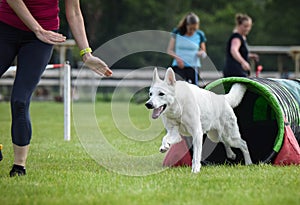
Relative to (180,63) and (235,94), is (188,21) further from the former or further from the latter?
(235,94)

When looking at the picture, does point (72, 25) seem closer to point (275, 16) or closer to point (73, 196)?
point (73, 196)

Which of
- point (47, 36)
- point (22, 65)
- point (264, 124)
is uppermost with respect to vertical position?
point (47, 36)

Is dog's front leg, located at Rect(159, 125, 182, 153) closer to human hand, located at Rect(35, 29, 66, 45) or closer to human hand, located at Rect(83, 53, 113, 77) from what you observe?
human hand, located at Rect(83, 53, 113, 77)

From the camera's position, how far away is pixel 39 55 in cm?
484

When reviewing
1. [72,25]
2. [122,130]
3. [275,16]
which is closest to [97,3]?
[275,16]

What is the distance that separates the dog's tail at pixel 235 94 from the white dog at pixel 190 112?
0.56 feet

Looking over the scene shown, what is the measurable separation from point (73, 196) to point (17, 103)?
1.02 metres

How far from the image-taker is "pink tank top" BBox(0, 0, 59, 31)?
4.77m

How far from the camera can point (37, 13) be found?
4816 millimetres

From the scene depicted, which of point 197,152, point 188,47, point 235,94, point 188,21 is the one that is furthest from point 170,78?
point 188,47

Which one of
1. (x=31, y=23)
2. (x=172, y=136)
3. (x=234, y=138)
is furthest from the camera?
(x=234, y=138)

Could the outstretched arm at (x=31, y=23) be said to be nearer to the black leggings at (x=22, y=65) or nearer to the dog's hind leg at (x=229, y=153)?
the black leggings at (x=22, y=65)

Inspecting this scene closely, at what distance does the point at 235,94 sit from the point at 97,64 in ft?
6.48

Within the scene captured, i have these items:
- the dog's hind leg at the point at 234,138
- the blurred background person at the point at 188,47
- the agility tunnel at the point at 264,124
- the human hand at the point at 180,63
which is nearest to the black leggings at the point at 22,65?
the agility tunnel at the point at 264,124
